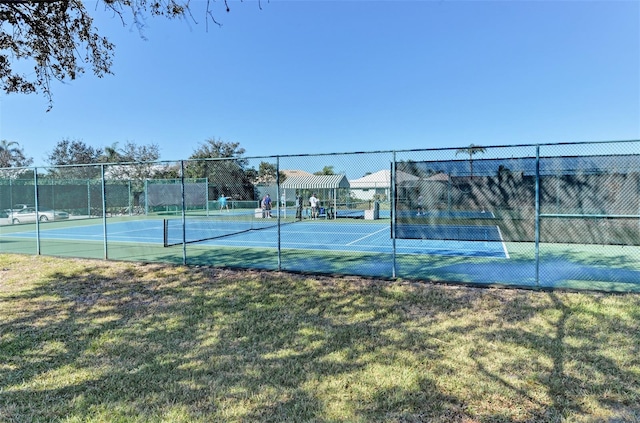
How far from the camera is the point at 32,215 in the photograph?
2217 cm

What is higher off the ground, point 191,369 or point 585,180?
point 585,180

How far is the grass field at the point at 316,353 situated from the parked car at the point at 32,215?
59.0ft

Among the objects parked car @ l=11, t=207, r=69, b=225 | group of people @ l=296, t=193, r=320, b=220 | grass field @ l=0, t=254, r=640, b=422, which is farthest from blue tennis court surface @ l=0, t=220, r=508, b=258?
parked car @ l=11, t=207, r=69, b=225

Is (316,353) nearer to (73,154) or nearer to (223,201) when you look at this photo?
(223,201)

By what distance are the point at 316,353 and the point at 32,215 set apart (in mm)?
24324

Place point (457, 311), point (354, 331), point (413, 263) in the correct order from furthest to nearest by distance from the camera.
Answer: point (413, 263)
point (457, 311)
point (354, 331)

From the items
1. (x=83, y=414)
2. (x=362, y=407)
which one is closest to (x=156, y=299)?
(x=83, y=414)

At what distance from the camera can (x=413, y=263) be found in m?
9.05

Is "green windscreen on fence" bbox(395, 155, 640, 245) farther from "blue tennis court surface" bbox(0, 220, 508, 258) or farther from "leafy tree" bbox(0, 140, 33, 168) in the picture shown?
"leafy tree" bbox(0, 140, 33, 168)

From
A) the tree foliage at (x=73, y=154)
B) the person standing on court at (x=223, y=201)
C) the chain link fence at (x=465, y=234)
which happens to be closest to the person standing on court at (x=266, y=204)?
the chain link fence at (x=465, y=234)

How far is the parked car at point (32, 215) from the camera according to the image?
2128 centimetres

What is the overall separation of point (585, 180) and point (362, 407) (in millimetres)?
5382

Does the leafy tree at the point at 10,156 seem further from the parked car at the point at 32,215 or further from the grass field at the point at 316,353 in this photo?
the grass field at the point at 316,353

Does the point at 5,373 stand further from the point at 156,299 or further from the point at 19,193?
the point at 19,193
